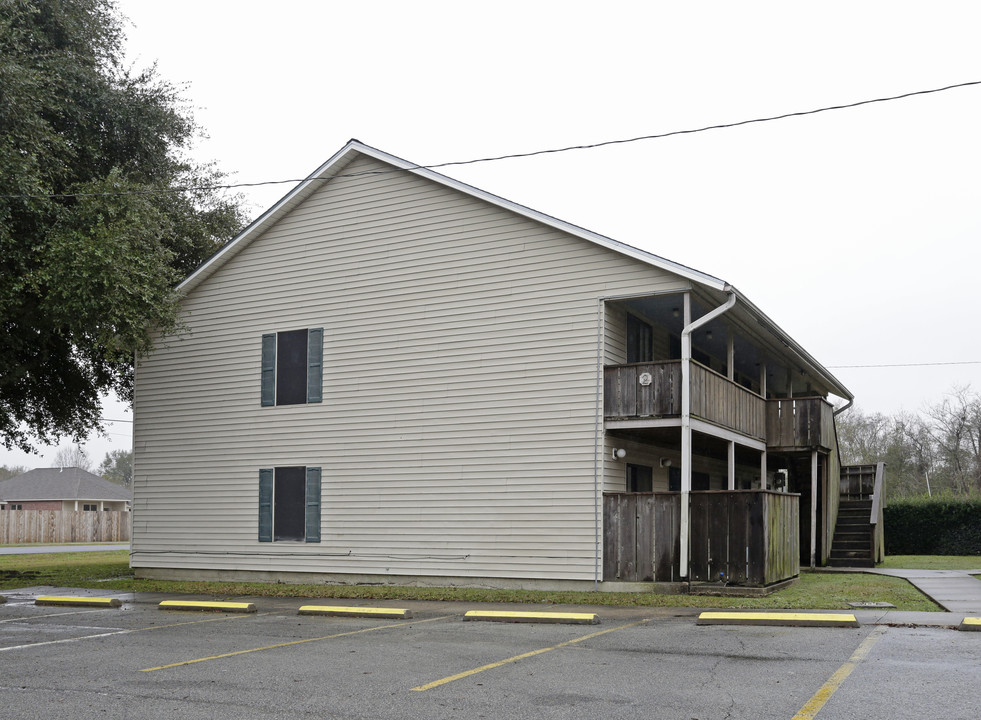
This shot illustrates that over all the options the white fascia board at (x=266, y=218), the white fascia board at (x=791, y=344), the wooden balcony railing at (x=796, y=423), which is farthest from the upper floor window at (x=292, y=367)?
the wooden balcony railing at (x=796, y=423)

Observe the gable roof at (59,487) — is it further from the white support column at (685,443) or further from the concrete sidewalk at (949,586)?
the white support column at (685,443)

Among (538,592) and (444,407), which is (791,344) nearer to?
(444,407)

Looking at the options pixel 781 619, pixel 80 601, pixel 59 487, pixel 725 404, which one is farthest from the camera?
pixel 59 487

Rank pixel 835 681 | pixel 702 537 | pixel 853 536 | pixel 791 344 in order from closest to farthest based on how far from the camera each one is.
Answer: pixel 835 681
pixel 702 537
pixel 791 344
pixel 853 536

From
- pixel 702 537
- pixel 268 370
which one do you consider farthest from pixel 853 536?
pixel 268 370

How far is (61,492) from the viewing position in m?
63.0

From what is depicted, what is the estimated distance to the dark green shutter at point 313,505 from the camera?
19703 mm

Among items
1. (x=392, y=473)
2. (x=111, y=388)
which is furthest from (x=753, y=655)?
(x=111, y=388)

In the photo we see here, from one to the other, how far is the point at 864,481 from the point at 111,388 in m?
21.4

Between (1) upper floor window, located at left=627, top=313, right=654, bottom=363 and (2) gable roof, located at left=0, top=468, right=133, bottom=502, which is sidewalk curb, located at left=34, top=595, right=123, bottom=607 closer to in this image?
(1) upper floor window, located at left=627, top=313, right=654, bottom=363

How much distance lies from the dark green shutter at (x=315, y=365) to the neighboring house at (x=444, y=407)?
0.05 m

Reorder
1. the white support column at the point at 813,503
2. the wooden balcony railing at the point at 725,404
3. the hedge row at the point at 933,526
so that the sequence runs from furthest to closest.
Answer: the hedge row at the point at 933,526 < the white support column at the point at 813,503 < the wooden balcony railing at the point at 725,404

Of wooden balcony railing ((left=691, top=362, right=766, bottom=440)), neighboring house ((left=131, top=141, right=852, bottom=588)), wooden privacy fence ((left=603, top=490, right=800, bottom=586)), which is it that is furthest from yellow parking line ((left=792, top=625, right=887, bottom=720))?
wooden balcony railing ((left=691, top=362, right=766, bottom=440))

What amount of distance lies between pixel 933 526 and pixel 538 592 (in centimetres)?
1931
